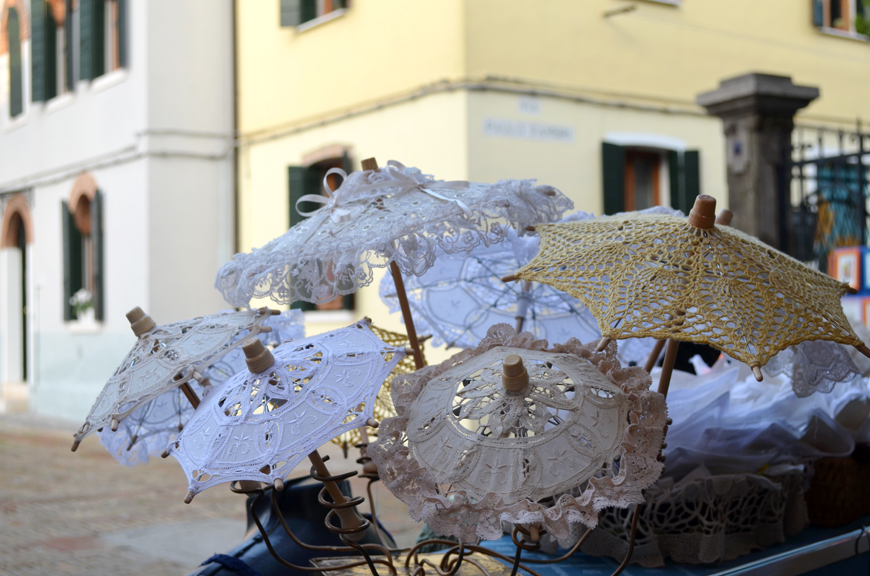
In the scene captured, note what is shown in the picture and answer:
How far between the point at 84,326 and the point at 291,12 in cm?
533

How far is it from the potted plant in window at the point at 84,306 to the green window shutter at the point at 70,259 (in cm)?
19

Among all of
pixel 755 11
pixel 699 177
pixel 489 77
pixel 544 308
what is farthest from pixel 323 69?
pixel 544 308

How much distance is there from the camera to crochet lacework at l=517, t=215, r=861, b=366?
1.73m

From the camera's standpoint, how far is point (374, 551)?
2.23m

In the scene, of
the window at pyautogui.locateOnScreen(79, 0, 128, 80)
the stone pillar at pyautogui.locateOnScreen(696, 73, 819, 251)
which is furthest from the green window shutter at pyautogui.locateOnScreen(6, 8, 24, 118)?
the stone pillar at pyautogui.locateOnScreen(696, 73, 819, 251)

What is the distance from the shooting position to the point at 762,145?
21.7 feet

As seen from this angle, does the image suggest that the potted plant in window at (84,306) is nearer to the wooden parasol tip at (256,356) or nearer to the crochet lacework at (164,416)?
the crochet lacework at (164,416)

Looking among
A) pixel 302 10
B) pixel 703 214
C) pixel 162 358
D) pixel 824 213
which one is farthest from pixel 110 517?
pixel 302 10

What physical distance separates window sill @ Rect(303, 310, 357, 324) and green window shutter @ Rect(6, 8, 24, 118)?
726 centimetres

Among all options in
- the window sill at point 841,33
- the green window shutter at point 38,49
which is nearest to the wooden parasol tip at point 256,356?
the window sill at point 841,33

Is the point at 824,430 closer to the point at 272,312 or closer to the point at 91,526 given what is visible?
the point at 272,312

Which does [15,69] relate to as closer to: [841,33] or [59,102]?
[59,102]

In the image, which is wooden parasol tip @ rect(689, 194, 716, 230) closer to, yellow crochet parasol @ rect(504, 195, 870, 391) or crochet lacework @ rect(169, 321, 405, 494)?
yellow crochet parasol @ rect(504, 195, 870, 391)

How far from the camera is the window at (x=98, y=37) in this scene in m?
11.9
